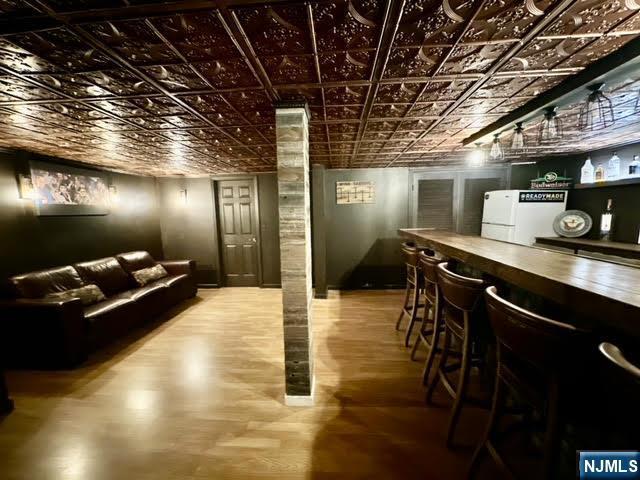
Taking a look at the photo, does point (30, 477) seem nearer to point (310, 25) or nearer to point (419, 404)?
point (419, 404)

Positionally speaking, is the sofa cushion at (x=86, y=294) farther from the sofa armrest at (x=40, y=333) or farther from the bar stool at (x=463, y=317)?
the bar stool at (x=463, y=317)

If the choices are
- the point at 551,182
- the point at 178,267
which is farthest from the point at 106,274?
the point at 551,182

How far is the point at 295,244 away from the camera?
193cm

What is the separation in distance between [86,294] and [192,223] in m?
2.49

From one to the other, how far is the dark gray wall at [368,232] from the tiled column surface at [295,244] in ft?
9.81

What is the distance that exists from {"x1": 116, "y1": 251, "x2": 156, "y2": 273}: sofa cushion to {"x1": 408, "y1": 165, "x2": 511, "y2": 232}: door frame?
4.94m

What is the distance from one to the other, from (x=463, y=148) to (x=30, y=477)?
493 centimetres

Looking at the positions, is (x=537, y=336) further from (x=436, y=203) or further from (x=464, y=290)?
(x=436, y=203)

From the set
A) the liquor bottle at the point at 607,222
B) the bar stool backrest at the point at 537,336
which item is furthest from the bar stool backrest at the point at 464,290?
the liquor bottle at the point at 607,222

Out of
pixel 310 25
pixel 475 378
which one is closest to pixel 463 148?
pixel 475 378

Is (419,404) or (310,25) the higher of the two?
(310,25)

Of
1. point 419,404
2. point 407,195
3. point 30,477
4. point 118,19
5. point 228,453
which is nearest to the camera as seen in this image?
point 118,19

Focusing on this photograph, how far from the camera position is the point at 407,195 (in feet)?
16.0

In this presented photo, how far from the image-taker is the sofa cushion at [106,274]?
3.54 meters
